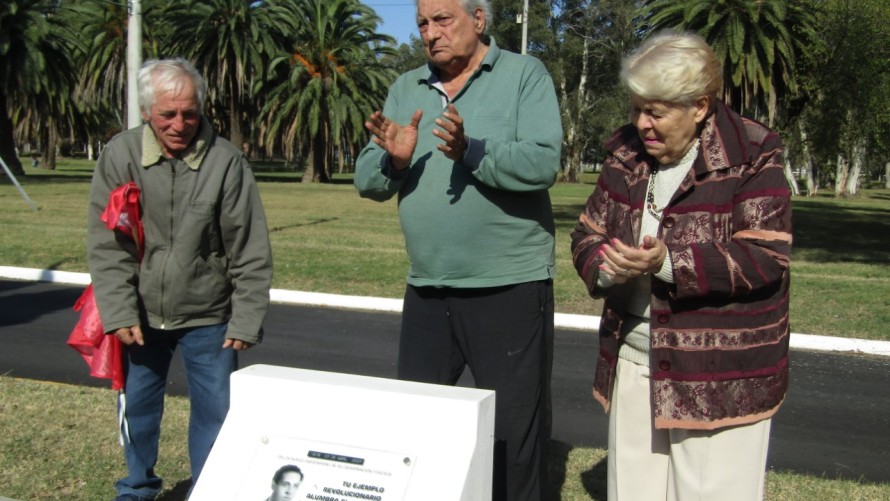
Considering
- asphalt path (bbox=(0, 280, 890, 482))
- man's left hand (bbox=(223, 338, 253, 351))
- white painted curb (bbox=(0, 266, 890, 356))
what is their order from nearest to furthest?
man's left hand (bbox=(223, 338, 253, 351)) → asphalt path (bbox=(0, 280, 890, 482)) → white painted curb (bbox=(0, 266, 890, 356))

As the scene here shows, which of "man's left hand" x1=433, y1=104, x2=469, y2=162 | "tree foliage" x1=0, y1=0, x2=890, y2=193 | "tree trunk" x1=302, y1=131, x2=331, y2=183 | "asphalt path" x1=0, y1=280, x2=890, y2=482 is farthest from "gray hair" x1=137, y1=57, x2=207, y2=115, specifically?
"tree trunk" x1=302, y1=131, x2=331, y2=183

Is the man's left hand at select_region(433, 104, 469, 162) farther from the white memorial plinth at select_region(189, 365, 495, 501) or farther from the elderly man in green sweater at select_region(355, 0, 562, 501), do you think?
the white memorial plinth at select_region(189, 365, 495, 501)

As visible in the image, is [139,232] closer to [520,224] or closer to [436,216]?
[436,216]

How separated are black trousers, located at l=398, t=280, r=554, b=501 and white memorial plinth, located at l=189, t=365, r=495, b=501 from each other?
2.38 feet

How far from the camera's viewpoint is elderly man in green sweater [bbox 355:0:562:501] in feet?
10.7

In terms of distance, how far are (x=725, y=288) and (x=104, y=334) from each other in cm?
239

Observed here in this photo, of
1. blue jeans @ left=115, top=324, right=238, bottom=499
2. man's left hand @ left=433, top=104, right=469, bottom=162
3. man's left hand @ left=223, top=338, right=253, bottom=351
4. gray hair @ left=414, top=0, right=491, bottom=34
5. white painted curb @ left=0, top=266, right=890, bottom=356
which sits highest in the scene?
gray hair @ left=414, top=0, right=491, bottom=34

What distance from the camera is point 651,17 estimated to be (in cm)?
3038

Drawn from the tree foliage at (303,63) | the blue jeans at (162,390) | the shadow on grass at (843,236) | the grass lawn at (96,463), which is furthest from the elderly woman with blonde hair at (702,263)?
the tree foliage at (303,63)

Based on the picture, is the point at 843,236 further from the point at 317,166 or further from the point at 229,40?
the point at 229,40

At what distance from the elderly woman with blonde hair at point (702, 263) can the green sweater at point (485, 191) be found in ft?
1.27

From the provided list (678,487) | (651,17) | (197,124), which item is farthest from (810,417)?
(651,17)

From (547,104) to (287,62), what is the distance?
4259 centimetres

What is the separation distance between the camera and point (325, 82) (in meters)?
43.1
